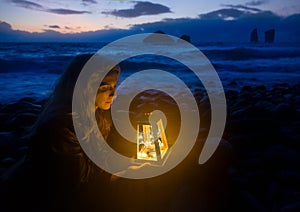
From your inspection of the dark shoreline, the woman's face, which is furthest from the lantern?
the dark shoreline

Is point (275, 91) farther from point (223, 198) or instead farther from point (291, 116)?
point (223, 198)

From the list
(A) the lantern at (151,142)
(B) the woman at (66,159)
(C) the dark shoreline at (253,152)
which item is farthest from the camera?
(C) the dark shoreline at (253,152)

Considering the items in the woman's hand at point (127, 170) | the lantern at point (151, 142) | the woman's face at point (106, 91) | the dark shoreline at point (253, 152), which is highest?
the woman's face at point (106, 91)

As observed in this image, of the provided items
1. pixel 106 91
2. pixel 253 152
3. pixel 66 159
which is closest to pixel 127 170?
pixel 66 159

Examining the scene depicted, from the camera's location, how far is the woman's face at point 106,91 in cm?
274

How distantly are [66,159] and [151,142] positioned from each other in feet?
2.94

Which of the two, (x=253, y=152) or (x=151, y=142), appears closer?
(x=151, y=142)

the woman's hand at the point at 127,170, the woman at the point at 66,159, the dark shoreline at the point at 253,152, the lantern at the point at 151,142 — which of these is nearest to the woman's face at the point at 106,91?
the woman at the point at 66,159

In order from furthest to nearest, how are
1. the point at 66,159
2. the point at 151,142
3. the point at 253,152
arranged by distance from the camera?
the point at 253,152 → the point at 151,142 → the point at 66,159

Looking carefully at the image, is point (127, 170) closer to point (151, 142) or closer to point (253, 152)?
point (151, 142)

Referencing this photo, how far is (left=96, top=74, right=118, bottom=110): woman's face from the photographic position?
8.98ft

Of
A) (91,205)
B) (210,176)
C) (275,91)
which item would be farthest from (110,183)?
(275,91)

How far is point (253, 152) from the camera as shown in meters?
4.47

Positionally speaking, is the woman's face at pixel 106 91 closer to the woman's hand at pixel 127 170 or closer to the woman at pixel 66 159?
the woman at pixel 66 159
